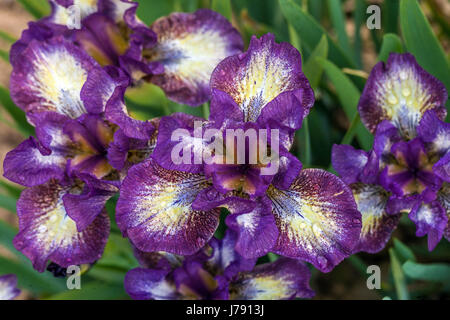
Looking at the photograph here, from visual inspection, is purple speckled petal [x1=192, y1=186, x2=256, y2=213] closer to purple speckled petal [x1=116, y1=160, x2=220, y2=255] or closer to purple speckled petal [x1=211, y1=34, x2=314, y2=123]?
purple speckled petal [x1=116, y1=160, x2=220, y2=255]

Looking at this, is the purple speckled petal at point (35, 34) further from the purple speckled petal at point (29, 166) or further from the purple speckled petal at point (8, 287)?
the purple speckled petal at point (8, 287)

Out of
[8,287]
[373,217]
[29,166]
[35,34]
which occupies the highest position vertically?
[35,34]

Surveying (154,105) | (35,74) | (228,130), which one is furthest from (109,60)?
(228,130)

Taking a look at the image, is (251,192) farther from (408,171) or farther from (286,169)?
(408,171)

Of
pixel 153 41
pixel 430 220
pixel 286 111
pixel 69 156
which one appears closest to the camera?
pixel 286 111

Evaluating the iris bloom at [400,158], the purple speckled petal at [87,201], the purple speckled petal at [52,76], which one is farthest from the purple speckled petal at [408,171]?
the purple speckled petal at [52,76]

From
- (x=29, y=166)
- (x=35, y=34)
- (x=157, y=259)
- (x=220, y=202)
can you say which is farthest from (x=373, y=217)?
(x=35, y=34)
